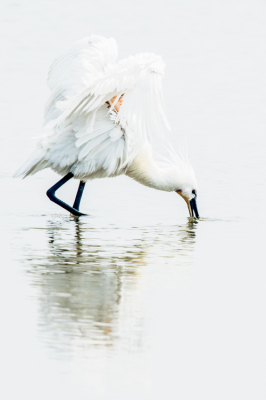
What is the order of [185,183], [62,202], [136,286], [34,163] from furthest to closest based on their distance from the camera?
[185,183] → [62,202] → [34,163] → [136,286]

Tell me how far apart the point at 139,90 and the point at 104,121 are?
1341 millimetres

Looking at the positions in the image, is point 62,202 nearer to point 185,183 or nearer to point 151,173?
point 151,173

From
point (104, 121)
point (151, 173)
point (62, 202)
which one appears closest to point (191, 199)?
point (151, 173)

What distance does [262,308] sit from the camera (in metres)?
6.58

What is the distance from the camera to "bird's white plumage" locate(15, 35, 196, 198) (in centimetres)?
872

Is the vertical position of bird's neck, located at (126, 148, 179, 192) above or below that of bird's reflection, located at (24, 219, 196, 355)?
above

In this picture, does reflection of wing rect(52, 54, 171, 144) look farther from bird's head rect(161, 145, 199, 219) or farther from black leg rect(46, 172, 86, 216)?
bird's head rect(161, 145, 199, 219)

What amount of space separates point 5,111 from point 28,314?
13028mm

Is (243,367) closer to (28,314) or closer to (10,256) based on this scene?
(28,314)

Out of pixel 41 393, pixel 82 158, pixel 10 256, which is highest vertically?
pixel 82 158

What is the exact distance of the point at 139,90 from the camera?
872cm

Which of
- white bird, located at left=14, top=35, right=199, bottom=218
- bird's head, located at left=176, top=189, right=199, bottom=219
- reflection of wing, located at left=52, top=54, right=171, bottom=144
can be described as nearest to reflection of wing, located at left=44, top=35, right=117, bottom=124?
white bird, located at left=14, top=35, right=199, bottom=218

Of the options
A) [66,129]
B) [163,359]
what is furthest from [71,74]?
[163,359]

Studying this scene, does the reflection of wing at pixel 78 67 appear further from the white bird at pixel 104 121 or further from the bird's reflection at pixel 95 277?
the bird's reflection at pixel 95 277
